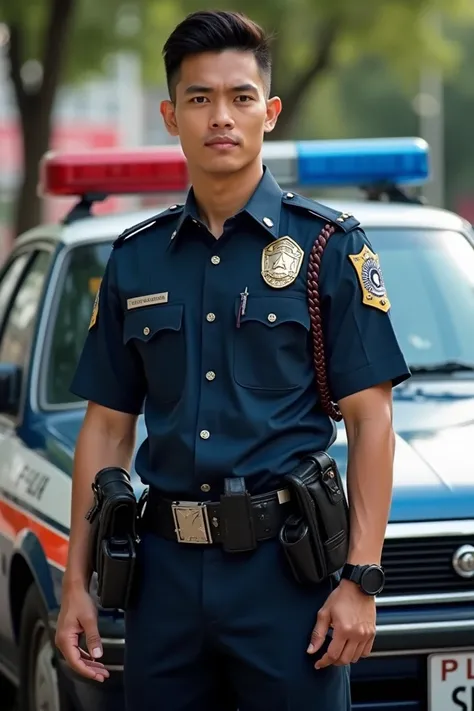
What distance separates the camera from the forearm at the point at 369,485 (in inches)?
115

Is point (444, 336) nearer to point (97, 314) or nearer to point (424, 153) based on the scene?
point (424, 153)

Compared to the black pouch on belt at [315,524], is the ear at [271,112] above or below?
above

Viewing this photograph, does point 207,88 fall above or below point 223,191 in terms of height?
above

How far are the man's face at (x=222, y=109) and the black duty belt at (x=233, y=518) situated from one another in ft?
1.93

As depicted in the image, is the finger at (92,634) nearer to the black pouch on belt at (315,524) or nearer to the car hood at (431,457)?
the black pouch on belt at (315,524)

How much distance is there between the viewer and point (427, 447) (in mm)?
4238

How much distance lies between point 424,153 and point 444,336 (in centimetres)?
92

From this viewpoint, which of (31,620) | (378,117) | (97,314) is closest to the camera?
(97,314)

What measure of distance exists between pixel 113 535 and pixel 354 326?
607 mm

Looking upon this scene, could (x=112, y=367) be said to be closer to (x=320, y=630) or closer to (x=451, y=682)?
(x=320, y=630)

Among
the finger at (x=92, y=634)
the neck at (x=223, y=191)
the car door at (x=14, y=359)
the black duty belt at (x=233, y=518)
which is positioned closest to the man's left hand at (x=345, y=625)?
A: the black duty belt at (x=233, y=518)

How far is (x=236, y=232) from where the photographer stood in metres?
3.09

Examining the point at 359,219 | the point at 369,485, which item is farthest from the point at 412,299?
the point at 369,485

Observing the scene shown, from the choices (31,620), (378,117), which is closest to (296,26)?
(31,620)
